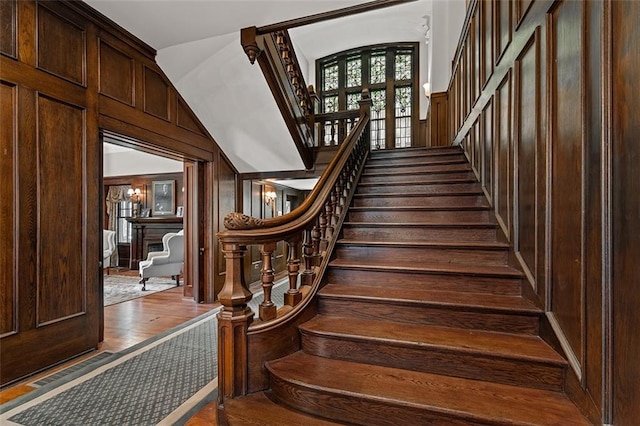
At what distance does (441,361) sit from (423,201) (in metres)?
1.72

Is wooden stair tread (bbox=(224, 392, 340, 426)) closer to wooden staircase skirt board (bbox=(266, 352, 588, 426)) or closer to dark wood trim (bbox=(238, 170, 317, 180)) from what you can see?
wooden staircase skirt board (bbox=(266, 352, 588, 426))

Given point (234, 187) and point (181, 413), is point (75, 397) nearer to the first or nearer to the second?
point (181, 413)

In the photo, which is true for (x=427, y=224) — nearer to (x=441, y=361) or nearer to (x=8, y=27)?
(x=441, y=361)

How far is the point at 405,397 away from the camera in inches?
53.3

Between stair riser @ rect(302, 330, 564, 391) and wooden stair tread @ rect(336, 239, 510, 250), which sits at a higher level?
wooden stair tread @ rect(336, 239, 510, 250)

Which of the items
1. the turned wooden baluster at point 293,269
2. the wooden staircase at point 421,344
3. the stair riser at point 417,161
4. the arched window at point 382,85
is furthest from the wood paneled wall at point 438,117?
the turned wooden baluster at point 293,269

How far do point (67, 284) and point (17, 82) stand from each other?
5.06 ft

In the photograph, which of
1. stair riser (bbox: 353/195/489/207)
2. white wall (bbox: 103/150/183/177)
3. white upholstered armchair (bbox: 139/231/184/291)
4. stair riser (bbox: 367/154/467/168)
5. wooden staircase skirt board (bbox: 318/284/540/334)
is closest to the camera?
wooden staircase skirt board (bbox: 318/284/540/334)

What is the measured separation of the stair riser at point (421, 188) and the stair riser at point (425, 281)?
1214 mm

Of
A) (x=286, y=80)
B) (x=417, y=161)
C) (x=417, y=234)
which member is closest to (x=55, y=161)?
(x=286, y=80)

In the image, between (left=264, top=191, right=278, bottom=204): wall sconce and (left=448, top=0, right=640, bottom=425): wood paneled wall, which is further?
(left=264, top=191, right=278, bottom=204): wall sconce

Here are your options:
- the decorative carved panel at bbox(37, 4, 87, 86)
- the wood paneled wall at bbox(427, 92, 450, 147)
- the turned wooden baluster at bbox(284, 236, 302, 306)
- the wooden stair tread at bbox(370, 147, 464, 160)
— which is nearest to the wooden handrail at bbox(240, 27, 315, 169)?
the wooden stair tread at bbox(370, 147, 464, 160)

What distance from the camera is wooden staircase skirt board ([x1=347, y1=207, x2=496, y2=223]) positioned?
2.63m

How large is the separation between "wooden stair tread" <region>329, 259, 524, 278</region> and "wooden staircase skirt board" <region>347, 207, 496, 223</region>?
57 cm
